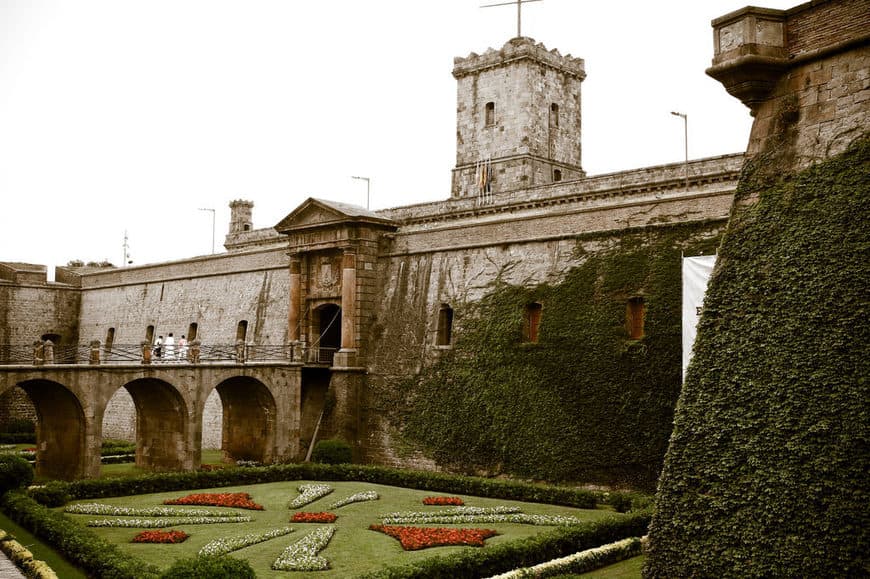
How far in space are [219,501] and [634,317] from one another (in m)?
11.2

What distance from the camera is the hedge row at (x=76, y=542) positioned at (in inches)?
548

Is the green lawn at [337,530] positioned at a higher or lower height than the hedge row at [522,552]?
lower

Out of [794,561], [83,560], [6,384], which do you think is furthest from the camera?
[6,384]

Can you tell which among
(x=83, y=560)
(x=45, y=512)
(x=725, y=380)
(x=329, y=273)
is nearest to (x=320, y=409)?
(x=329, y=273)

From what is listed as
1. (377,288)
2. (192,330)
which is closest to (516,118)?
(377,288)

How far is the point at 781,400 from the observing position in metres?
12.0

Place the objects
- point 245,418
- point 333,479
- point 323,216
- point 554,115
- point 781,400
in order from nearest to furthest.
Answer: point 781,400 < point 333,479 < point 323,216 < point 245,418 < point 554,115

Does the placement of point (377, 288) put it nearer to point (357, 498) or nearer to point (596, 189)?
point (596, 189)

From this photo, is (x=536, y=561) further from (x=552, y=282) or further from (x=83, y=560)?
(x=552, y=282)

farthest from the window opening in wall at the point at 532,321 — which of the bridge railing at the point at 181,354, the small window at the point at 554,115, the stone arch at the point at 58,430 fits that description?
the small window at the point at 554,115

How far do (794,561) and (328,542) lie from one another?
9.13m

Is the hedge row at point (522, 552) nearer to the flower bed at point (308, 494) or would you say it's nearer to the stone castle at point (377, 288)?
the stone castle at point (377, 288)

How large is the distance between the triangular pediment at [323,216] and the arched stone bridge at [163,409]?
196 inches

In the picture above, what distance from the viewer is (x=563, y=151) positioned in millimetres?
40969
